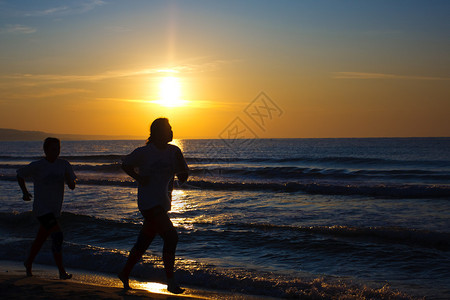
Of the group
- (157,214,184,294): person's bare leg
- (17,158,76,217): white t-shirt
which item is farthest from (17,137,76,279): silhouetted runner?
(157,214,184,294): person's bare leg

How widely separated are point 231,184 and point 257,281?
1559cm

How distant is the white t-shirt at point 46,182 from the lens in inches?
206

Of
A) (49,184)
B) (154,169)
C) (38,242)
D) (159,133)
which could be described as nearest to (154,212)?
(154,169)

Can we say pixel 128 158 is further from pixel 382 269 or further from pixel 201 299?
pixel 382 269

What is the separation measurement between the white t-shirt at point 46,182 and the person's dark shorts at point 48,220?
0.14 ft

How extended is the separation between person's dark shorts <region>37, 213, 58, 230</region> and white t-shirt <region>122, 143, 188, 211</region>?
141 cm

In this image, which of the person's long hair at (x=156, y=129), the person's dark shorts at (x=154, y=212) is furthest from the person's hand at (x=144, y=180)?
the person's long hair at (x=156, y=129)

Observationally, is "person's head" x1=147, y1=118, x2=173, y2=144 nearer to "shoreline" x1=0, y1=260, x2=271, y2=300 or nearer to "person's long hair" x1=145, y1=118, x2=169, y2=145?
"person's long hair" x1=145, y1=118, x2=169, y2=145

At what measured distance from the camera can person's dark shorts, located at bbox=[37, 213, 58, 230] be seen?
530cm

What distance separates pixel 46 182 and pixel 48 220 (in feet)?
1.59

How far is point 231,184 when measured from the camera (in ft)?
69.4

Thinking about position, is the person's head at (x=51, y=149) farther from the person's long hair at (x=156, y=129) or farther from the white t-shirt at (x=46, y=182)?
the person's long hair at (x=156, y=129)

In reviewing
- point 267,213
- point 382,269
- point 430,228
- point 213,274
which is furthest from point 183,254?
point 430,228

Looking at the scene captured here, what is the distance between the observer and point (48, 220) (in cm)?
531
